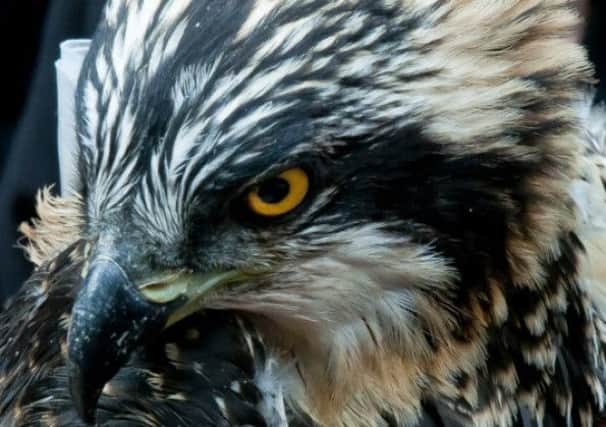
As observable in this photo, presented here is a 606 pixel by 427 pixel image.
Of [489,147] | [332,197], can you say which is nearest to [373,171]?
[332,197]

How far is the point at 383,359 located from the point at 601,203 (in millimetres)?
461

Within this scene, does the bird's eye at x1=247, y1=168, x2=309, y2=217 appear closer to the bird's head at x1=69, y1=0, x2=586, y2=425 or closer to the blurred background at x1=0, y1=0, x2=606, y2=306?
the bird's head at x1=69, y1=0, x2=586, y2=425

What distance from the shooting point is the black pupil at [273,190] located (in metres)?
1.00

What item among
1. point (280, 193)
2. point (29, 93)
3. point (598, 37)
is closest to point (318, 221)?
point (280, 193)

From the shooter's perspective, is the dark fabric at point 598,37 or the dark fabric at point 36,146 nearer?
the dark fabric at point 36,146

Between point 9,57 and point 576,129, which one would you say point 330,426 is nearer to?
point 576,129

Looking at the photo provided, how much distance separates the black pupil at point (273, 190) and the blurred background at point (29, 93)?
3.54 ft

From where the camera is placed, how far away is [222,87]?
0.99 metres

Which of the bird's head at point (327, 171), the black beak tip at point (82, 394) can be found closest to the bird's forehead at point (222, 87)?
the bird's head at point (327, 171)

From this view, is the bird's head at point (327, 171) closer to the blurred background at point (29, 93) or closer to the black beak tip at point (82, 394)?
the black beak tip at point (82, 394)

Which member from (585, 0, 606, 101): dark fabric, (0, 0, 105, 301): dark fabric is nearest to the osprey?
(0, 0, 105, 301): dark fabric

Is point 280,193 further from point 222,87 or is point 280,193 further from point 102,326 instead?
point 102,326

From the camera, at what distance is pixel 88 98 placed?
1068mm

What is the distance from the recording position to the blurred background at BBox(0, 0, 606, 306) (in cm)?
208
